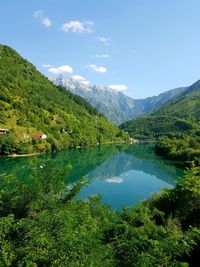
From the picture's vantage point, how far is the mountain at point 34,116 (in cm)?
11706

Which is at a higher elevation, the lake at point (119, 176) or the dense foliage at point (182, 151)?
the dense foliage at point (182, 151)

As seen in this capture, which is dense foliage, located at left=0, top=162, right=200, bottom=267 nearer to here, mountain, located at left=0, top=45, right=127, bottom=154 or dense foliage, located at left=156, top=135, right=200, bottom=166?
dense foliage, located at left=156, top=135, right=200, bottom=166

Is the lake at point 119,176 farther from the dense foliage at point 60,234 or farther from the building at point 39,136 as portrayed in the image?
the dense foliage at point 60,234

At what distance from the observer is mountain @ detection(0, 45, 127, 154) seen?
117062mm

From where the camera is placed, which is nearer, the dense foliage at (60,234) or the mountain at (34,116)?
the dense foliage at (60,234)

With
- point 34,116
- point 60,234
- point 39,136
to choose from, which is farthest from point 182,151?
point 60,234

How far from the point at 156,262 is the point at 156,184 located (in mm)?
56865

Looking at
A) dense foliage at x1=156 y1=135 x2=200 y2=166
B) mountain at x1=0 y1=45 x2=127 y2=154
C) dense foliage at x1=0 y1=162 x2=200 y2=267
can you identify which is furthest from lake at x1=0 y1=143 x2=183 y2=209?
dense foliage at x1=0 y1=162 x2=200 y2=267

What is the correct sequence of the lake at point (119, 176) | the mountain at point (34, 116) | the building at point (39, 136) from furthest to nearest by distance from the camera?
1. the building at point (39, 136)
2. the mountain at point (34, 116)
3. the lake at point (119, 176)

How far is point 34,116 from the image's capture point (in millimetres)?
139125

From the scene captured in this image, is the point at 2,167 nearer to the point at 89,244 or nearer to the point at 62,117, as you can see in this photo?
the point at 89,244

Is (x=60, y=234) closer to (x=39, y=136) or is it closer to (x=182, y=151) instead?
(x=182, y=151)

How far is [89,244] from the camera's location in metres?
9.87

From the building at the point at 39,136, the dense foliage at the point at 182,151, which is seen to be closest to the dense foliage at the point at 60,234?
the dense foliage at the point at 182,151
